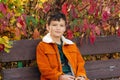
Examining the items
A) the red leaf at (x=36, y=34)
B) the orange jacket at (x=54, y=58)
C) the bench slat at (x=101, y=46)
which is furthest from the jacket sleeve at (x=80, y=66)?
the red leaf at (x=36, y=34)

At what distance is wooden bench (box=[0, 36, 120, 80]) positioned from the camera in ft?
13.8

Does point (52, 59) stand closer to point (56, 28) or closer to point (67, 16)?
point (56, 28)

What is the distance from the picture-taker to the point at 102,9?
15.5 feet

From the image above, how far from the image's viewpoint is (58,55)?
4.27 m

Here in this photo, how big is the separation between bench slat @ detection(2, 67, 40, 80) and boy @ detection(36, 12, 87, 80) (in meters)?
0.15

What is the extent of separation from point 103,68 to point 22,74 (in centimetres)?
105

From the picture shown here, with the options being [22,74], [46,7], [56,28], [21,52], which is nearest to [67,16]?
[46,7]

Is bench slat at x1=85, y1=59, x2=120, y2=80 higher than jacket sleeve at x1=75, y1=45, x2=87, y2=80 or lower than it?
lower

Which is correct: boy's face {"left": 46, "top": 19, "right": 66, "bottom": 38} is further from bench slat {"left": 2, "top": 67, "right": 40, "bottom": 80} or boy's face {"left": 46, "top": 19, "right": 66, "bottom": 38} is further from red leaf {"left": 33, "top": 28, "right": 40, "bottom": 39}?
bench slat {"left": 2, "top": 67, "right": 40, "bottom": 80}

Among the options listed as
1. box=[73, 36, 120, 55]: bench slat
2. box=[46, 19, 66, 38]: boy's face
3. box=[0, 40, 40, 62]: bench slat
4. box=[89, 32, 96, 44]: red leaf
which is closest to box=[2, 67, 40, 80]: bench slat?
box=[0, 40, 40, 62]: bench slat

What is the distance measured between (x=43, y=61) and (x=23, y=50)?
273mm

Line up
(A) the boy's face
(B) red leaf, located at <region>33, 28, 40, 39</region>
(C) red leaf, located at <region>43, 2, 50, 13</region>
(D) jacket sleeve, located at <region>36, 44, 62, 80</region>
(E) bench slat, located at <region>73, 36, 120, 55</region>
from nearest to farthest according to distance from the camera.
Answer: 1. (D) jacket sleeve, located at <region>36, 44, 62, 80</region>
2. (A) the boy's face
3. (B) red leaf, located at <region>33, 28, 40, 39</region>
4. (C) red leaf, located at <region>43, 2, 50, 13</region>
5. (E) bench slat, located at <region>73, 36, 120, 55</region>

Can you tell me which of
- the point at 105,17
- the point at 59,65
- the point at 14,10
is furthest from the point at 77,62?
the point at 14,10

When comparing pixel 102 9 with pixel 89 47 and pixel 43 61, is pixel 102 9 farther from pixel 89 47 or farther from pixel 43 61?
pixel 43 61
